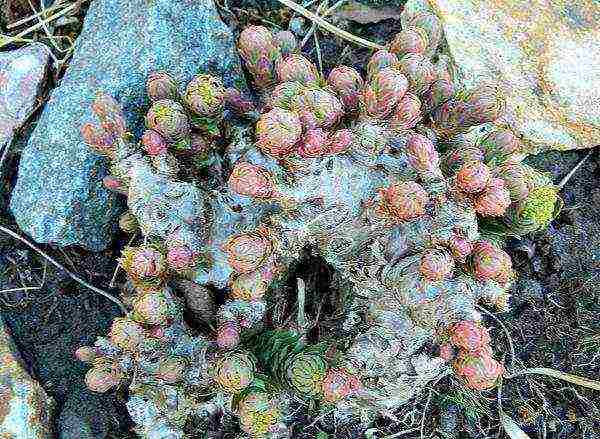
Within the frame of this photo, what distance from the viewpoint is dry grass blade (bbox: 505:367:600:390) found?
2.77m

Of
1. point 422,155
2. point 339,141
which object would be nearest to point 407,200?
point 422,155

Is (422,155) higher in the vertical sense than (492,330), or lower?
higher

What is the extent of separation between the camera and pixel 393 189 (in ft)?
6.82

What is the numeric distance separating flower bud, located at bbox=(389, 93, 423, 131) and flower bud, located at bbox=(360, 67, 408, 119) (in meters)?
0.02

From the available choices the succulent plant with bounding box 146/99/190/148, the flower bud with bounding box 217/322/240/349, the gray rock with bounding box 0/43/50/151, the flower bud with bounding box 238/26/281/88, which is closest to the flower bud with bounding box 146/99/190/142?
the succulent plant with bounding box 146/99/190/148

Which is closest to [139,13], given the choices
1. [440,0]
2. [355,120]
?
[355,120]

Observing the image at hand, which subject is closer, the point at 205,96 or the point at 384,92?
the point at 384,92

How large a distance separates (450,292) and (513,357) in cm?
83

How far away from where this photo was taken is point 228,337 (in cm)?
229

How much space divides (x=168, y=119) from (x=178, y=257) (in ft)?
1.37

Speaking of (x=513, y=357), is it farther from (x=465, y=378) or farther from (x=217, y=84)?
(x=217, y=84)

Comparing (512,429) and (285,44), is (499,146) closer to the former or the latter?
(285,44)

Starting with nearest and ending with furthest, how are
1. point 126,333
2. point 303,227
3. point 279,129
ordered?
point 279,129 < point 126,333 < point 303,227

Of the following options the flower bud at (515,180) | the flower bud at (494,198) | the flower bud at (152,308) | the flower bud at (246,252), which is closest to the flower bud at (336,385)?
the flower bud at (246,252)
